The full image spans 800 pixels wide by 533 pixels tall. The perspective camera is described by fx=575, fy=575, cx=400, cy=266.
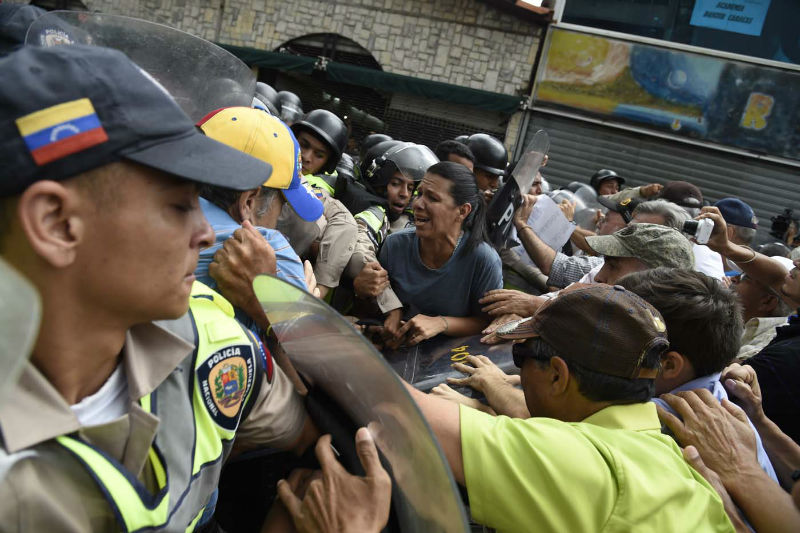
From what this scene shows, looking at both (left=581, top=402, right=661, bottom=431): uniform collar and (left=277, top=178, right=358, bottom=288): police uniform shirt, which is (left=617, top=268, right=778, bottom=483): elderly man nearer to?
(left=581, top=402, right=661, bottom=431): uniform collar

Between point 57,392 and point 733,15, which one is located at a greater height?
point 733,15

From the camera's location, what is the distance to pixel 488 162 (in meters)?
4.82

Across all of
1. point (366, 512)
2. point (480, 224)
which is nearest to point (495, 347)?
point (480, 224)

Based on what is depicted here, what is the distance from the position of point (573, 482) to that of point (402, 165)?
9.71 ft

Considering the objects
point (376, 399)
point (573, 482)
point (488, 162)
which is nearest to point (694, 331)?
point (573, 482)

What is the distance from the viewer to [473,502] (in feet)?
4.16

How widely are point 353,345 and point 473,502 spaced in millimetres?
550

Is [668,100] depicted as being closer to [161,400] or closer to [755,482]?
[755,482]

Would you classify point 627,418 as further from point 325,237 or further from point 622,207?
point 622,207

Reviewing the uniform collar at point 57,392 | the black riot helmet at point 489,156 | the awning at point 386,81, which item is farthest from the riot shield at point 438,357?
the awning at point 386,81

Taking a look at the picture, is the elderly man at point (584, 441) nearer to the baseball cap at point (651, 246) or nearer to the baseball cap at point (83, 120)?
the baseball cap at point (83, 120)

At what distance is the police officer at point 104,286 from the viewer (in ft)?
2.69

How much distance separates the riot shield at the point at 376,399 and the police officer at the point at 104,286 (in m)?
0.19

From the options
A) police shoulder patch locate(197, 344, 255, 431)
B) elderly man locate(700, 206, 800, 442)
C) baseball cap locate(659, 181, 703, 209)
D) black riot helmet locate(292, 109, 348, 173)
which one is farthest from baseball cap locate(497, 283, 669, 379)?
baseball cap locate(659, 181, 703, 209)
